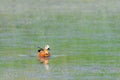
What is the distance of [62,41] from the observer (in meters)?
23.4

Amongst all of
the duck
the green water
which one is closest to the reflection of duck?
the duck

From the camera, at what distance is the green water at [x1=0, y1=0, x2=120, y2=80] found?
1742cm

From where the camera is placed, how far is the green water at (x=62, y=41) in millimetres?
17422

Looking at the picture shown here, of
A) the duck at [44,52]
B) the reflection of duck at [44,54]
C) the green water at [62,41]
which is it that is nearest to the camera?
the green water at [62,41]

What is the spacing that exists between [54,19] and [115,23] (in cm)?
341

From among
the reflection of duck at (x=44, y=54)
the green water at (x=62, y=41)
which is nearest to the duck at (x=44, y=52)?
the reflection of duck at (x=44, y=54)

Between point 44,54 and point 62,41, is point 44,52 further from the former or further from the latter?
point 62,41

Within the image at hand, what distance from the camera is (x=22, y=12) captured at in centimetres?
3694

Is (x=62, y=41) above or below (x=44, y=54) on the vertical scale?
above

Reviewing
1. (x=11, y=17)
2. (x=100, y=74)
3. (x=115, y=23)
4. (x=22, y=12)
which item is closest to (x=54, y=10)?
(x=22, y=12)

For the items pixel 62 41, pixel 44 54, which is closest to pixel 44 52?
pixel 44 54

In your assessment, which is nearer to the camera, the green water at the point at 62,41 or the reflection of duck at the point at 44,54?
the green water at the point at 62,41

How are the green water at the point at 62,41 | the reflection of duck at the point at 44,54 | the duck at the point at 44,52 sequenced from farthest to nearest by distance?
1. the duck at the point at 44,52
2. the reflection of duck at the point at 44,54
3. the green water at the point at 62,41

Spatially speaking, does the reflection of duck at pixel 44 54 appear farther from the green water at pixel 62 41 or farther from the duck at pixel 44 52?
the green water at pixel 62 41
